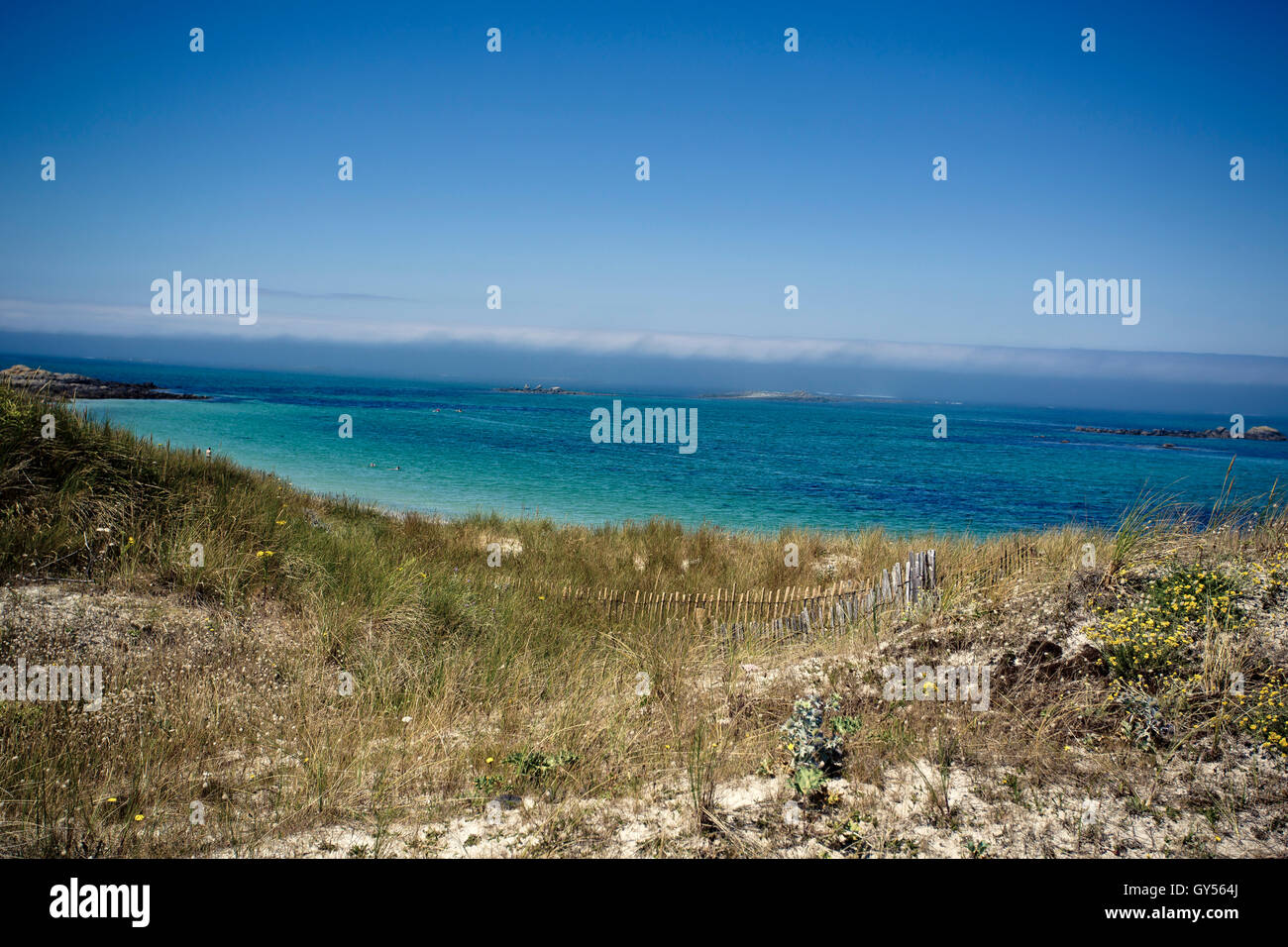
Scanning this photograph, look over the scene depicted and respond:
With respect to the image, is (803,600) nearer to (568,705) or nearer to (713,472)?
(568,705)

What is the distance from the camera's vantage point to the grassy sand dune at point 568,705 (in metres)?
3.61

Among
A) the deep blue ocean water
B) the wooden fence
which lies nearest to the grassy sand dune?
the wooden fence

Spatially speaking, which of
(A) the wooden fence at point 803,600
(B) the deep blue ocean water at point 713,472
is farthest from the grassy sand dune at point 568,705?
(B) the deep blue ocean water at point 713,472

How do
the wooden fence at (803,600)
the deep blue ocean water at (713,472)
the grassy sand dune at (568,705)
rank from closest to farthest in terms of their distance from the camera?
the grassy sand dune at (568,705) < the wooden fence at (803,600) < the deep blue ocean water at (713,472)

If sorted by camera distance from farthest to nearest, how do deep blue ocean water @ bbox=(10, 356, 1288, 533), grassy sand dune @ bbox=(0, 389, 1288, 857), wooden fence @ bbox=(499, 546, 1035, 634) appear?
deep blue ocean water @ bbox=(10, 356, 1288, 533) → wooden fence @ bbox=(499, 546, 1035, 634) → grassy sand dune @ bbox=(0, 389, 1288, 857)

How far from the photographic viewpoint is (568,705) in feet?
16.5

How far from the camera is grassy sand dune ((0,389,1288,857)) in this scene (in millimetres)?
3607

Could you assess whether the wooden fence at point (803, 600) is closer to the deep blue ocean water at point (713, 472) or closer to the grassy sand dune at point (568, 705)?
the grassy sand dune at point (568, 705)

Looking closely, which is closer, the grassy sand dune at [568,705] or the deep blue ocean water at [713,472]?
the grassy sand dune at [568,705]

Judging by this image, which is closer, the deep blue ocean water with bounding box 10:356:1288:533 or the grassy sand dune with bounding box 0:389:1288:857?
the grassy sand dune with bounding box 0:389:1288:857

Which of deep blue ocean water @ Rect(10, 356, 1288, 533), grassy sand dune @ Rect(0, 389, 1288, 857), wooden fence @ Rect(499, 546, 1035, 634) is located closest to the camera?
grassy sand dune @ Rect(0, 389, 1288, 857)

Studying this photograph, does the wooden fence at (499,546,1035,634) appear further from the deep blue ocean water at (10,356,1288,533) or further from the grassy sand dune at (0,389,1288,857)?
the deep blue ocean water at (10,356,1288,533)
